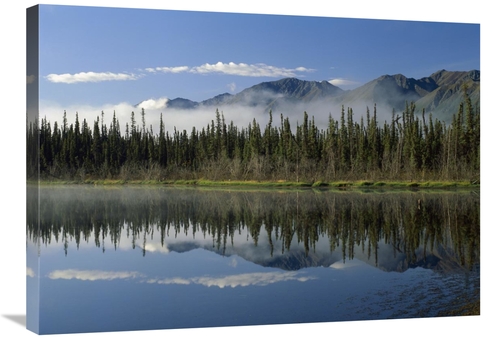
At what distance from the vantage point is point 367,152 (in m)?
13.8

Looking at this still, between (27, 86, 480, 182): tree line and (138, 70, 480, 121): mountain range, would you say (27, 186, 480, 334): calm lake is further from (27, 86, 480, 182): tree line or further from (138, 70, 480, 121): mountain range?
(138, 70, 480, 121): mountain range

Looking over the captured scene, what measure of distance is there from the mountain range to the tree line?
0.54 feet

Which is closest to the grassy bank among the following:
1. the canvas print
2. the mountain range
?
the canvas print

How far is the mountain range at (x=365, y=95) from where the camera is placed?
41.5ft

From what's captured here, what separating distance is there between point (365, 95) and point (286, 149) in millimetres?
1569

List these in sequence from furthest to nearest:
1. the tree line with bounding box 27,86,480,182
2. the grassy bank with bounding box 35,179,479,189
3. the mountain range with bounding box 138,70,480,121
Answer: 1. the mountain range with bounding box 138,70,480,121
2. the grassy bank with bounding box 35,179,479,189
3. the tree line with bounding box 27,86,480,182

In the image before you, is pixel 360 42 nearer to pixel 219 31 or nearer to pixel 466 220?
pixel 219 31

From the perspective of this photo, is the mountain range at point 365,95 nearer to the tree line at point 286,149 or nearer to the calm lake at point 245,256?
the tree line at point 286,149

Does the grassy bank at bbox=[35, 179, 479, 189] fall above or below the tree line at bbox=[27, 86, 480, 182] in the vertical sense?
below

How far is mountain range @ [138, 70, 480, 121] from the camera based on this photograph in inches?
498

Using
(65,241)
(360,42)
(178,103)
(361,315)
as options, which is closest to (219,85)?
(178,103)

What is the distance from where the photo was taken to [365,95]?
13.3m

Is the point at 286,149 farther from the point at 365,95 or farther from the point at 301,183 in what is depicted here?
the point at 365,95

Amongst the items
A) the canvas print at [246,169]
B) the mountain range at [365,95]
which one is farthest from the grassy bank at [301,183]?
the mountain range at [365,95]
